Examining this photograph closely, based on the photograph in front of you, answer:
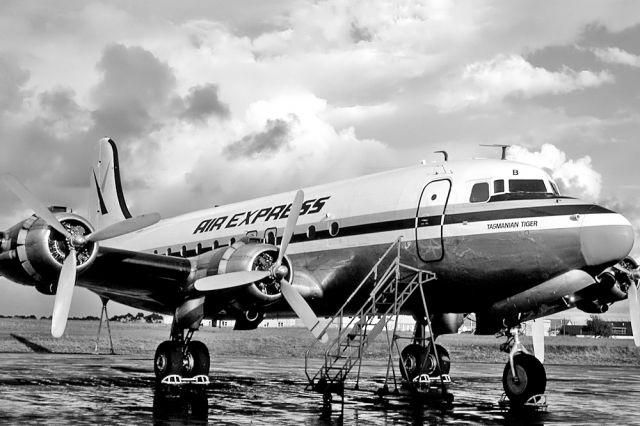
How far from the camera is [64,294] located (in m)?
13.3

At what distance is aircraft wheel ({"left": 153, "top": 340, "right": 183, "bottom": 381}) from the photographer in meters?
15.4

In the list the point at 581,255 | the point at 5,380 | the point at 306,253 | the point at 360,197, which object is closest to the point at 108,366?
the point at 5,380

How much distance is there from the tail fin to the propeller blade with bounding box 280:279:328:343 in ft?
40.8

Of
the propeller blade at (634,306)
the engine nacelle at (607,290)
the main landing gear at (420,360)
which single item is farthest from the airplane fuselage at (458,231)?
the propeller blade at (634,306)

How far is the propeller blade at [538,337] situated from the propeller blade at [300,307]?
467cm

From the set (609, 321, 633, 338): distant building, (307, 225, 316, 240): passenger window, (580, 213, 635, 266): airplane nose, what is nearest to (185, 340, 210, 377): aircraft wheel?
(307, 225, 316, 240): passenger window

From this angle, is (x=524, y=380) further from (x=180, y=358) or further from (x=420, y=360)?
(x=180, y=358)

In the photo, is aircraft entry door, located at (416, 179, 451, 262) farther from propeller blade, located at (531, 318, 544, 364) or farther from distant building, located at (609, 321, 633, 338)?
distant building, located at (609, 321, 633, 338)

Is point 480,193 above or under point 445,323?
above

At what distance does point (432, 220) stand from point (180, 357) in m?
5.94

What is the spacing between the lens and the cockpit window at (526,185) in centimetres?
1412

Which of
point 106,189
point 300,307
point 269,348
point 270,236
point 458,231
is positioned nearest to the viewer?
point 458,231

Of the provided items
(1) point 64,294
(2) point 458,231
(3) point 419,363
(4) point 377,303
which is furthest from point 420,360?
(1) point 64,294

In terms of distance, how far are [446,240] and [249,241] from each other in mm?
4049
